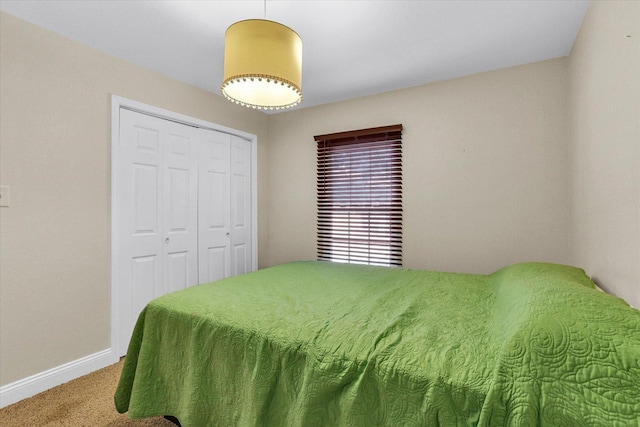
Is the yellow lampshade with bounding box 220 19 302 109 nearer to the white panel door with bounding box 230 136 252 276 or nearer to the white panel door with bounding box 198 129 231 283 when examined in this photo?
the white panel door with bounding box 198 129 231 283

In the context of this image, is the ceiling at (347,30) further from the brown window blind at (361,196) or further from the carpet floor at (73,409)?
the carpet floor at (73,409)

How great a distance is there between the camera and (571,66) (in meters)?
2.34

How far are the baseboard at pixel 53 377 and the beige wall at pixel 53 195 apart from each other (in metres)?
0.05

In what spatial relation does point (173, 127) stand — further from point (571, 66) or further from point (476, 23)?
point (571, 66)

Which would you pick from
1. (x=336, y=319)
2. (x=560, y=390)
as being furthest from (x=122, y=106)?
(x=560, y=390)

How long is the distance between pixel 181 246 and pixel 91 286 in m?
0.82

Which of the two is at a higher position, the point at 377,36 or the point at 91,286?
the point at 377,36

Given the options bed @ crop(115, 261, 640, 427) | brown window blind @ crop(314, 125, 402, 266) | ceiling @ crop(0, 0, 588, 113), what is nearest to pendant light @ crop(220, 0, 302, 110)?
ceiling @ crop(0, 0, 588, 113)

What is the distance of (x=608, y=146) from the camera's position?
5.16 feet

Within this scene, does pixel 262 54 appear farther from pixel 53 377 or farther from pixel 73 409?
pixel 53 377

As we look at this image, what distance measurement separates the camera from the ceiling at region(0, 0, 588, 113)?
1.88 metres

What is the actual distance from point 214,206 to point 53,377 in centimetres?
190

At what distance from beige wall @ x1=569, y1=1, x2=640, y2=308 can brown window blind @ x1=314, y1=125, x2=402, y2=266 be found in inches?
56.3

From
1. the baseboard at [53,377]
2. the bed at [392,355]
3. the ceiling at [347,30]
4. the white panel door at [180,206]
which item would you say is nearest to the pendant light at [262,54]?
the ceiling at [347,30]
